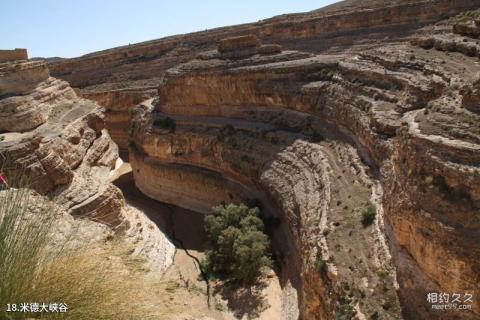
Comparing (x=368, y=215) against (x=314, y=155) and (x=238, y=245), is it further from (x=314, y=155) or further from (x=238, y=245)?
(x=238, y=245)

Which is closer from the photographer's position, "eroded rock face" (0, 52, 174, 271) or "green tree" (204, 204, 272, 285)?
"eroded rock face" (0, 52, 174, 271)

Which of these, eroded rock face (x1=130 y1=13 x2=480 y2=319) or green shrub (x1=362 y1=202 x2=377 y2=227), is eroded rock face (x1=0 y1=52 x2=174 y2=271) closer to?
eroded rock face (x1=130 y1=13 x2=480 y2=319)

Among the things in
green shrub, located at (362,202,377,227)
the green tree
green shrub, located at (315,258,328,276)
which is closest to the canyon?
green shrub, located at (315,258,328,276)

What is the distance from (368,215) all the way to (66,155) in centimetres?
1484

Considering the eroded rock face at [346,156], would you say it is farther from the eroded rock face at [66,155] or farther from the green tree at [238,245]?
the eroded rock face at [66,155]

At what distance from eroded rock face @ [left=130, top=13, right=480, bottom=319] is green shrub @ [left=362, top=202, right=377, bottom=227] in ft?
0.81

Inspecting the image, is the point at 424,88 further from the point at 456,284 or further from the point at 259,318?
the point at 259,318

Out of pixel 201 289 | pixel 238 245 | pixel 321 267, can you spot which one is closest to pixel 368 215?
pixel 321 267

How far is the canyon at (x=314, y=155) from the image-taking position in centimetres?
1048

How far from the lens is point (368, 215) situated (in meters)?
13.8

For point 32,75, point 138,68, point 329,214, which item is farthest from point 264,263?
point 138,68

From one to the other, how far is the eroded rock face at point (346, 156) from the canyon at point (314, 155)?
0.06 metres

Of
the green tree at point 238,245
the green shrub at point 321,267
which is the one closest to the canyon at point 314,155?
the green shrub at point 321,267

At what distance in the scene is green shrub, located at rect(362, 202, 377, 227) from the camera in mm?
13727
